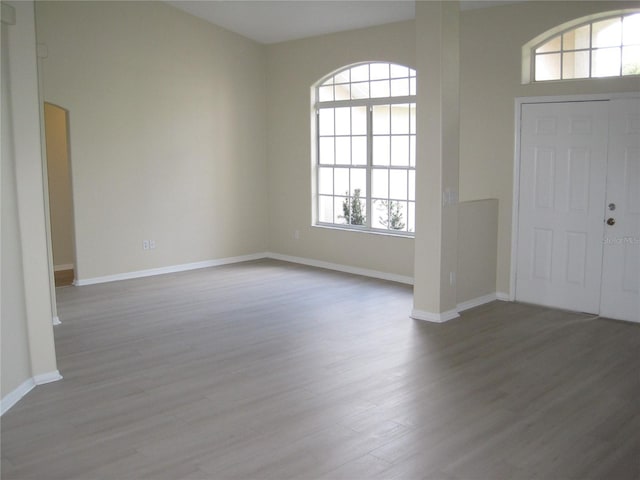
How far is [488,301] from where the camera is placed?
6387mm

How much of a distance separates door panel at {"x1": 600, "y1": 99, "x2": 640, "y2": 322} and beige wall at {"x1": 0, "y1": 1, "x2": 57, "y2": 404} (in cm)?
483

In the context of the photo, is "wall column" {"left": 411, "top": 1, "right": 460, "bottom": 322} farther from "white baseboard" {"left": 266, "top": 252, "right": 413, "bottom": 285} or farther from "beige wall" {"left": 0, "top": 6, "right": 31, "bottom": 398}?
"beige wall" {"left": 0, "top": 6, "right": 31, "bottom": 398}

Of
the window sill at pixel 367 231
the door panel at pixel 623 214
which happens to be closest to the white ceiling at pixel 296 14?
the door panel at pixel 623 214

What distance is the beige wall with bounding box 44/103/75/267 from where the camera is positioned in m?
A: 8.16

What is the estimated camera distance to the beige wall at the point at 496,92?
19.9ft

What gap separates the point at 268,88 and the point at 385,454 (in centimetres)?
676

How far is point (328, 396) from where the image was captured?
397 centimetres

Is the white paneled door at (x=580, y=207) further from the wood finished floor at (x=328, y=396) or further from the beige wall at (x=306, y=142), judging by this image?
the beige wall at (x=306, y=142)

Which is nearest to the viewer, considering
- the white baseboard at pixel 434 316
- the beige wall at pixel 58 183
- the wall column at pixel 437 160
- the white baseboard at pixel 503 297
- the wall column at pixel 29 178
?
the wall column at pixel 29 178

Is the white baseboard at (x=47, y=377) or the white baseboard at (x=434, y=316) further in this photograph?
the white baseboard at (x=434, y=316)

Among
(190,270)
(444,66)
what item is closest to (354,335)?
→ (444,66)

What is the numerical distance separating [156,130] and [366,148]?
269cm

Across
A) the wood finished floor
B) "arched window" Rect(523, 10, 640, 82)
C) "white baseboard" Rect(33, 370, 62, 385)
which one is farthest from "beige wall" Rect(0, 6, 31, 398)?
"arched window" Rect(523, 10, 640, 82)

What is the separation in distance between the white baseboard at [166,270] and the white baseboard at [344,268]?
402 mm
